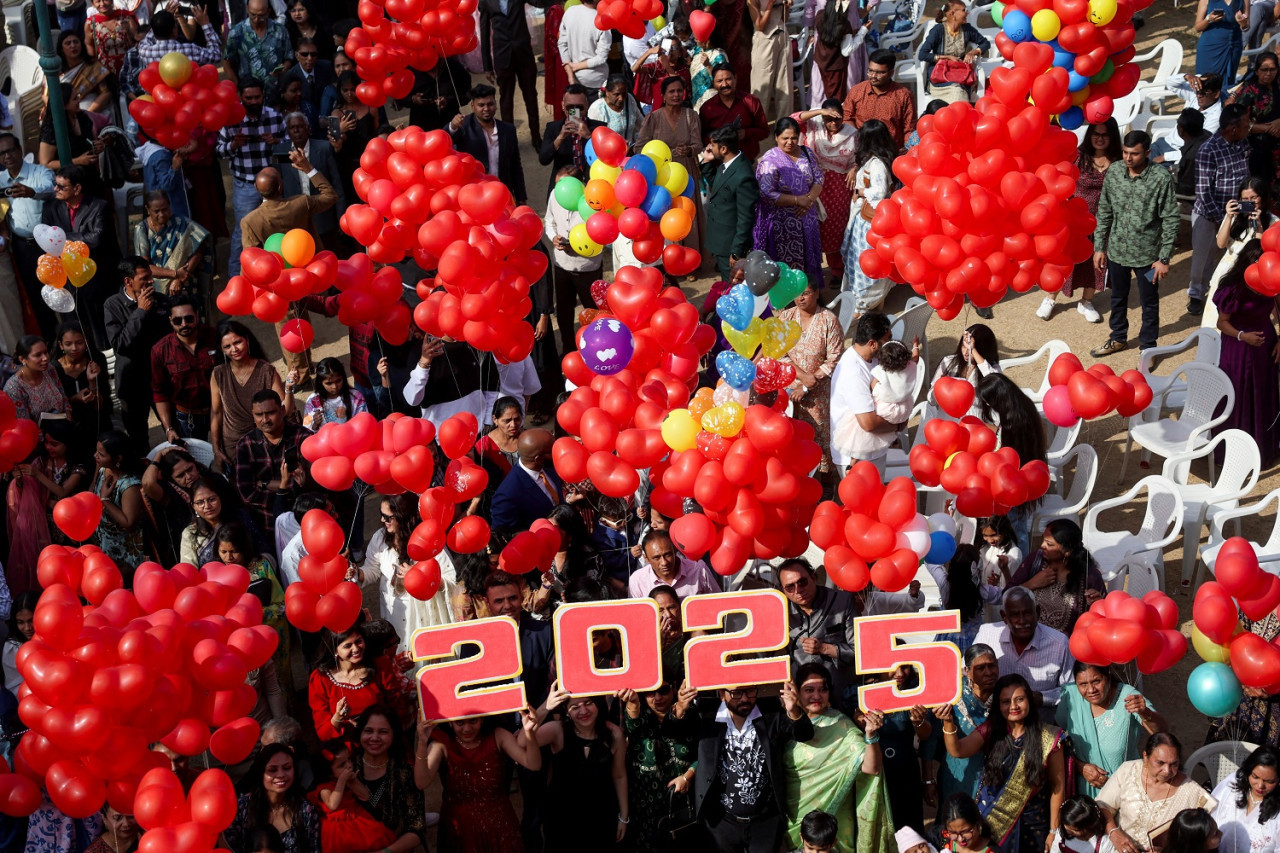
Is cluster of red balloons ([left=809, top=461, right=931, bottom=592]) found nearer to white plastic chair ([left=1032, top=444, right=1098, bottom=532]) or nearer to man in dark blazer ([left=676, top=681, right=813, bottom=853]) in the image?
man in dark blazer ([left=676, top=681, right=813, bottom=853])

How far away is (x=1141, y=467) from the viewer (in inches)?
345

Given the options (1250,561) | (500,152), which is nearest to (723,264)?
(500,152)

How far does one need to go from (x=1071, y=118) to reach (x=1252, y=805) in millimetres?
3844

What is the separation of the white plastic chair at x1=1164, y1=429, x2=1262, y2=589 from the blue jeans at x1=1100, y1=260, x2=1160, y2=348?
1615 mm

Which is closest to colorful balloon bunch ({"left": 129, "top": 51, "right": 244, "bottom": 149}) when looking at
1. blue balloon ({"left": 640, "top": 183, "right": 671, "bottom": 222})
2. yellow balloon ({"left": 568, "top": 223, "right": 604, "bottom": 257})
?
yellow balloon ({"left": 568, "top": 223, "right": 604, "bottom": 257})

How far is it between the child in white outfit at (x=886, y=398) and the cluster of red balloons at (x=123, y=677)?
10.3 ft

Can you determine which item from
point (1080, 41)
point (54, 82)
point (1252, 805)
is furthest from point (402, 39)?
point (1252, 805)

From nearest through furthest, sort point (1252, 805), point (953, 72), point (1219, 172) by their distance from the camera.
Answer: point (1252, 805) → point (1219, 172) → point (953, 72)

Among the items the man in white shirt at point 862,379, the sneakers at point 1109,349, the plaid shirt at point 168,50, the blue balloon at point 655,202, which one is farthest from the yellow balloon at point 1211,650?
the plaid shirt at point 168,50

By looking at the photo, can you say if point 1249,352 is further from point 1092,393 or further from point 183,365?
point 183,365

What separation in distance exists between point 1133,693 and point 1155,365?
12.9ft

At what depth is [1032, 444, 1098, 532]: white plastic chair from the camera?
7.75m

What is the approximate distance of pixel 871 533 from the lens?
5.98 metres

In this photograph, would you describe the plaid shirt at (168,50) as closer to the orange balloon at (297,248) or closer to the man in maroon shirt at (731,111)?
the man in maroon shirt at (731,111)
